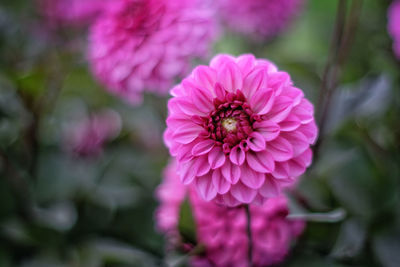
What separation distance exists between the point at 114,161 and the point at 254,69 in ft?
1.71

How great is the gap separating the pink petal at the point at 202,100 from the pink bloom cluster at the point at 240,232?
163 mm

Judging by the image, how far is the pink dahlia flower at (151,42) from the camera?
0.62 m

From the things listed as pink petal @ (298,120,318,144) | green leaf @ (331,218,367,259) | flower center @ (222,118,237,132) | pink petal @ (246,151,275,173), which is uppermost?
flower center @ (222,118,237,132)

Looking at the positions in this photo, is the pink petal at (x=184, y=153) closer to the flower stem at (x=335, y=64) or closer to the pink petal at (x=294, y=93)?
the pink petal at (x=294, y=93)

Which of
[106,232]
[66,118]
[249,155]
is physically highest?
[249,155]

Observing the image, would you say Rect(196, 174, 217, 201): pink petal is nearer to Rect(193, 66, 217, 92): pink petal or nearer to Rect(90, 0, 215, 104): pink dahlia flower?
Rect(193, 66, 217, 92): pink petal

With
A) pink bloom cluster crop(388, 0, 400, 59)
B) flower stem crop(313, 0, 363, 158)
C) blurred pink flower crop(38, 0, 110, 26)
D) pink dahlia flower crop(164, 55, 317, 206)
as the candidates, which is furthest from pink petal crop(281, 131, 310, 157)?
blurred pink flower crop(38, 0, 110, 26)

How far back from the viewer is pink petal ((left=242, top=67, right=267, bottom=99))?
0.38m

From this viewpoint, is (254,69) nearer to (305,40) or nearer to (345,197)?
(345,197)

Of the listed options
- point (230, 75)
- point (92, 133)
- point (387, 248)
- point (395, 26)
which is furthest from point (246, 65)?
point (92, 133)

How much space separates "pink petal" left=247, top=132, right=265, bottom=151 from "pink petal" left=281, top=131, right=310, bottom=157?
0.02 meters

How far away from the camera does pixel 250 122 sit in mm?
395

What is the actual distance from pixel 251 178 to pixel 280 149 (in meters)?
0.04

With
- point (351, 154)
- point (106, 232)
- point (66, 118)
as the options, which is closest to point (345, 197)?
point (351, 154)
